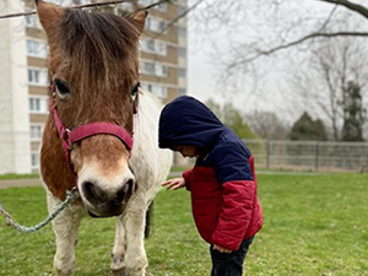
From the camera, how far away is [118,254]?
12.3 feet

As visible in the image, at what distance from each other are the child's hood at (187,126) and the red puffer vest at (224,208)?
23cm

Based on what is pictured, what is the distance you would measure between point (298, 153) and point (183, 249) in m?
18.1

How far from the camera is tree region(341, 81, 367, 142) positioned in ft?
87.5

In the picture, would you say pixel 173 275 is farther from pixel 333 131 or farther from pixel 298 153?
pixel 333 131

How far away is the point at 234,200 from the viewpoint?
209 cm

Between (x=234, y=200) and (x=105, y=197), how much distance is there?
85 cm

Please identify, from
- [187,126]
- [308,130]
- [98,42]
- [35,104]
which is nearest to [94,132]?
[98,42]

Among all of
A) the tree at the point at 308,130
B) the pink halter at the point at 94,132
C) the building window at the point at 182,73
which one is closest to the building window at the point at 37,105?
the building window at the point at 182,73

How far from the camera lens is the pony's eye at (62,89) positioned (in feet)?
6.01

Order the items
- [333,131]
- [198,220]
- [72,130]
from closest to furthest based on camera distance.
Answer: [72,130]
[198,220]
[333,131]

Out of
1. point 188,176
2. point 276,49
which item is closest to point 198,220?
point 188,176

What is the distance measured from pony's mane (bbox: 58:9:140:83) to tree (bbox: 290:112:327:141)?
27783 millimetres

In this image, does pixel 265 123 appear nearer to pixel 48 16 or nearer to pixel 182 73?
pixel 182 73

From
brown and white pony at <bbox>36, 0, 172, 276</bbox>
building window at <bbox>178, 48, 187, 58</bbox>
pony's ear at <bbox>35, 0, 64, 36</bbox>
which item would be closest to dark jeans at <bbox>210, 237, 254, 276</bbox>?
brown and white pony at <bbox>36, 0, 172, 276</bbox>
